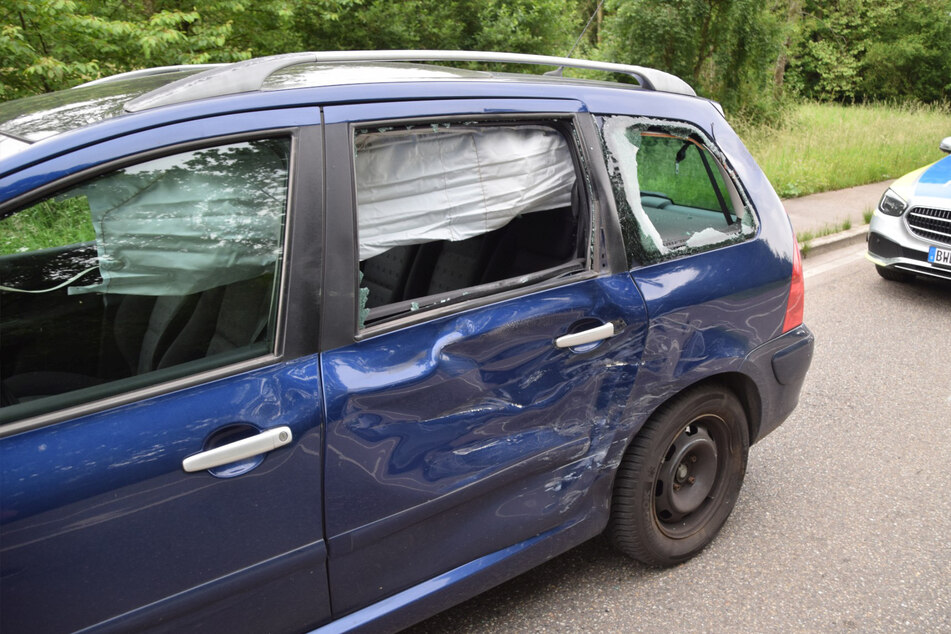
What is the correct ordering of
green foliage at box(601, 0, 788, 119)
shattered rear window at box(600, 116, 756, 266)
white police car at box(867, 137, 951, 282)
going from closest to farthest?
shattered rear window at box(600, 116, 756, 266), white police car at box(867, 137, 951, 282), green foliage at box(601, 0, 788, 119)

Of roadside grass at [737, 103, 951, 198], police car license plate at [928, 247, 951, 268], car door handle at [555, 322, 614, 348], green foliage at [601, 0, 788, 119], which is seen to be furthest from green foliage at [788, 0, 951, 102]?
car door handle at [555, 322, 614, 348]

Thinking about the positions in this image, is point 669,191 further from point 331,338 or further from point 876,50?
point 876,50

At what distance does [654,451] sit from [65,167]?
6.46 feet

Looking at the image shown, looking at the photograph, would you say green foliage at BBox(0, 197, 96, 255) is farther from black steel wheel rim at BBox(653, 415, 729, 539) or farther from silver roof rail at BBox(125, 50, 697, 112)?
black steel wheel rim at BBox(653, 415, 729, 539)

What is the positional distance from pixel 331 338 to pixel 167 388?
39 cm

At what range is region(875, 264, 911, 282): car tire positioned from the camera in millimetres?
6516

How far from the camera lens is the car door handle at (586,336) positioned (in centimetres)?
220

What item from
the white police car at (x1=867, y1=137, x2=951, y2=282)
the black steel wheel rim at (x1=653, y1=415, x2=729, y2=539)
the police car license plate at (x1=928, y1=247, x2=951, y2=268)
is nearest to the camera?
the black steel wheel rim at (x1=653, y1=415, x2=729, y2=539)

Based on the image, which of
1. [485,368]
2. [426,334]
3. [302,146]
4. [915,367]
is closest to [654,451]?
[485,368]

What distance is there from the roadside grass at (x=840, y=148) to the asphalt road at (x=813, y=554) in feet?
21.0

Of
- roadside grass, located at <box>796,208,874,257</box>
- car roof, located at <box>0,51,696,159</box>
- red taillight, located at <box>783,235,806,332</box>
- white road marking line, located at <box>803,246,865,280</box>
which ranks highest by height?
car roof, located at <box>0,51,696,159</box>

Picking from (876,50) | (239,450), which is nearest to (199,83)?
(239,450)

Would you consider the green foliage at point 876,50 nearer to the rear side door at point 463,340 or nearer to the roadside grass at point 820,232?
the roadside grass at point 820,232

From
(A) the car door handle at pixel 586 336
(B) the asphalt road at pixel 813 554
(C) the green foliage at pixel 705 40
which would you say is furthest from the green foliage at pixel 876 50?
(A) the car door handle at pixel 586 336
